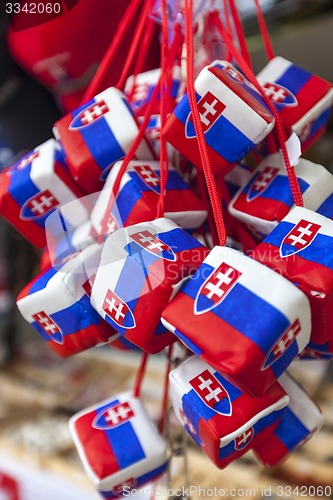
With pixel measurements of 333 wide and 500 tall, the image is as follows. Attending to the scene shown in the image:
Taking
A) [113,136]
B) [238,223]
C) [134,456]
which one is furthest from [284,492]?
[113,136]

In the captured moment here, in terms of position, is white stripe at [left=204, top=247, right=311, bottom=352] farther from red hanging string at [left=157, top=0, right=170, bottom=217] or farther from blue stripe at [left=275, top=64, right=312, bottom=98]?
blue stripe at [left=275, top=64, right=312, bottom=98]

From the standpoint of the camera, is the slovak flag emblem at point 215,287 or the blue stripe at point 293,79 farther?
the blue stripe at point 293,79

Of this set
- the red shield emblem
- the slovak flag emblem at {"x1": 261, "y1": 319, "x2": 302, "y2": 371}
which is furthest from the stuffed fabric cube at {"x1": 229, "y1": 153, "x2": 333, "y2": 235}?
the red shield emblem

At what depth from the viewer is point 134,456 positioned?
526mm

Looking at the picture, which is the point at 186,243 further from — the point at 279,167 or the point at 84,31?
the point at 84,31

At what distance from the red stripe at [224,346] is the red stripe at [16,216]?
21 cm

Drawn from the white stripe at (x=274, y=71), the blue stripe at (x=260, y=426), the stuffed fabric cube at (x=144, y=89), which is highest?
the stuffed fabric cube at (x=144, y=89)

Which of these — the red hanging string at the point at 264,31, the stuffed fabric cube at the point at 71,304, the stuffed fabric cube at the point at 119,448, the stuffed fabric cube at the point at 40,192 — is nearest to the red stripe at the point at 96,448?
the stuffed fabric cube at the point at 119,448

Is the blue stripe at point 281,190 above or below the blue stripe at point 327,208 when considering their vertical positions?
above

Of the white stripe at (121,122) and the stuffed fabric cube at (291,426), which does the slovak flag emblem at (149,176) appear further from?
the stuffed fabric cube at (291,426)

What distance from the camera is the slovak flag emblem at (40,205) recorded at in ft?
1.67

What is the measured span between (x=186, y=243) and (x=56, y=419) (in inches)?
41.5

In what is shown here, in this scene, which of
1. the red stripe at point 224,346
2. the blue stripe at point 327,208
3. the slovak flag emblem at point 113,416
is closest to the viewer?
the red stripe at point 224,346

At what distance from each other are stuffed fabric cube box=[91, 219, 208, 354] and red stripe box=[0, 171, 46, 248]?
0.12 meters
